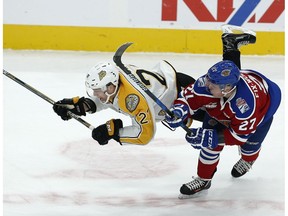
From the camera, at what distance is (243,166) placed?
11.5 feet

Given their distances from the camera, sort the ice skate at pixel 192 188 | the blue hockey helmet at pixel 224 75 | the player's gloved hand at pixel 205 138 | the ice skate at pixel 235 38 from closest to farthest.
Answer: the blue hockey helmet at pixel 224 75, the player's gloved hand at pixel 205 138, the ice skate at pixel 192 188, the ice skate at pixel 235 38

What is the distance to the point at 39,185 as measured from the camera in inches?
132

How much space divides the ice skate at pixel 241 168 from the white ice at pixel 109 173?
38mm

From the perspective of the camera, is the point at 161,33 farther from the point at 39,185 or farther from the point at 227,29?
the point at 39,185

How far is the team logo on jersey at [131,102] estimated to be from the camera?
10.0ft

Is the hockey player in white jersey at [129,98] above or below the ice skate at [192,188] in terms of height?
above

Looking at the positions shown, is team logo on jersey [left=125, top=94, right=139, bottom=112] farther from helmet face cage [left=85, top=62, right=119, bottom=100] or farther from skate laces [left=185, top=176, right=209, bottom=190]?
skate laces [left=185, top=176, right=209, bottom=190]

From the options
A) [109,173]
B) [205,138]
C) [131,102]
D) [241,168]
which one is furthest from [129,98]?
[241,168]

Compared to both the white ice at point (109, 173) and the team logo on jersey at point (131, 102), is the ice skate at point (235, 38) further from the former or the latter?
the team logo on jersey at point (131, 102)

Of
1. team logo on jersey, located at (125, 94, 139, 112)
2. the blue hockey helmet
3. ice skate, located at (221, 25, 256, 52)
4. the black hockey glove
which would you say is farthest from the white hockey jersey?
ice skate, located at (221, 25, 256, 52)

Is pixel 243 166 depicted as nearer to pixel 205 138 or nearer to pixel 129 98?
pixel 205 138

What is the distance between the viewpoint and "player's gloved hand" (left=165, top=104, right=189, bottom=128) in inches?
122

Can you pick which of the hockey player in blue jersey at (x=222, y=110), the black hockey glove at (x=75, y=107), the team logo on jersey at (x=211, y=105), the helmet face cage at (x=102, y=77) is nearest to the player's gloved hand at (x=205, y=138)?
the hockey player in blue jersey at (x=222, y=110)

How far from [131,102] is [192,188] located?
0.52 meters
